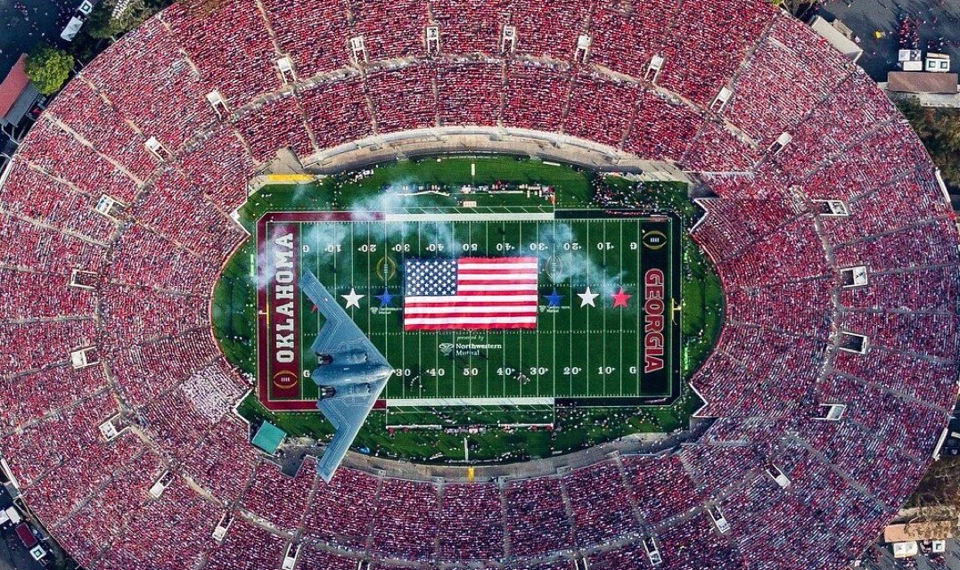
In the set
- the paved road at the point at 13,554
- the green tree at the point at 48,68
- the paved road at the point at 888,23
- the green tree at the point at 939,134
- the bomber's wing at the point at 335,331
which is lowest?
the paved road at the point at 13,554

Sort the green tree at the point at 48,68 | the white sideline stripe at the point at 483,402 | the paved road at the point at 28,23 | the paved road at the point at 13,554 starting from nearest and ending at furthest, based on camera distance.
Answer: the green tree at the point at 48,68 < the paved road at the point at 28,23 < the paved road at the point at 13,554 < the white sideline stripe at the point at 483,402

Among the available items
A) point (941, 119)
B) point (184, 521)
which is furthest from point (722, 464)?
point (184, 521)

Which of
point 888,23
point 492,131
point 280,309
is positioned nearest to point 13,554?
point 280,309

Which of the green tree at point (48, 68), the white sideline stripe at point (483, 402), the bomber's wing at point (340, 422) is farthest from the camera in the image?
the white sideline stripe at point (483, 402)

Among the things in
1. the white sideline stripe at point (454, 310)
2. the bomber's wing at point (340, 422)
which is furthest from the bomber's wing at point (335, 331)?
the white sideline stripe at point (454, 310)

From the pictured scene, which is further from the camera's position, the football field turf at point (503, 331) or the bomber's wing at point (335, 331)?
the football field turf at point (503, 331)

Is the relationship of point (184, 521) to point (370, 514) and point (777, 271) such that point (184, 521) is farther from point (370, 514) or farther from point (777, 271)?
point (777, 271)

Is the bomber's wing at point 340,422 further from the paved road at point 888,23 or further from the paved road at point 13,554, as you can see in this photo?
the paved road at point 888,23

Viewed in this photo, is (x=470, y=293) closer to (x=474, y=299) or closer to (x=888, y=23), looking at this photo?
(x=474, y=299)
